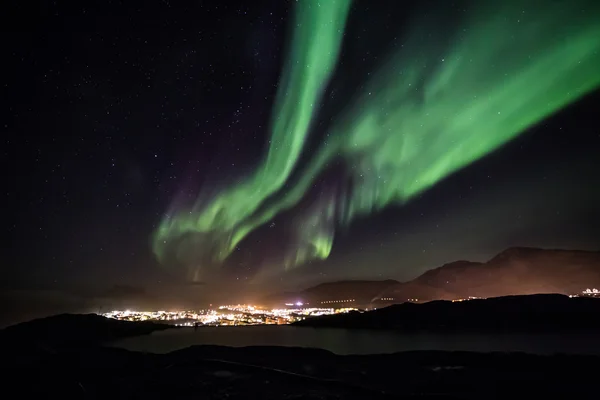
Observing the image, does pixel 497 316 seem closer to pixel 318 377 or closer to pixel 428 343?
pixel 428 343

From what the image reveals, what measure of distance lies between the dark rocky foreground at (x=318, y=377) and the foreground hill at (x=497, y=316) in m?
56.2

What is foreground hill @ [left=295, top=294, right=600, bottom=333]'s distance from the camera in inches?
2744

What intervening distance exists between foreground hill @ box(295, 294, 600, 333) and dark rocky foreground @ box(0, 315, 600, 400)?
56.2 metres

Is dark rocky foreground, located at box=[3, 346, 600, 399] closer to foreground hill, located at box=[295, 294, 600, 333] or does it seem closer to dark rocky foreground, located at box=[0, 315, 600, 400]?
dark rocky foreground, located at box=[0, 315, 600, 400]

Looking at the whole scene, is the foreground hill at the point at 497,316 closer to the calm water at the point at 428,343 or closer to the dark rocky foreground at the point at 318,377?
the calm water at the point at 428,343

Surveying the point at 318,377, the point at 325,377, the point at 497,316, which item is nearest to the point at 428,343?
the point at 325,377

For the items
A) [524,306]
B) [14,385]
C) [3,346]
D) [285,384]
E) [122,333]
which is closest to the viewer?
[14,385]

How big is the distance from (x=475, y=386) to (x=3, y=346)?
37063 mm

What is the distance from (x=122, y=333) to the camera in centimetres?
11100

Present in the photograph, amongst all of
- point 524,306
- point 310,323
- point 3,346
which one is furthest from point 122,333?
point 524,306

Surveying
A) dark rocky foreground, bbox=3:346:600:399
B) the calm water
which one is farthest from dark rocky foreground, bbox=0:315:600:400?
the calm water

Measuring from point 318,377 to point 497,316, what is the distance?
84.0 meters

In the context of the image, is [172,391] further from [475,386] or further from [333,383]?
[475,386]

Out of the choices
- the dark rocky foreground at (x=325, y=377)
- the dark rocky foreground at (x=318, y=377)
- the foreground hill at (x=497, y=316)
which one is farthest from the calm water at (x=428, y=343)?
the dark rocky foreground at (x=318, y=377)
